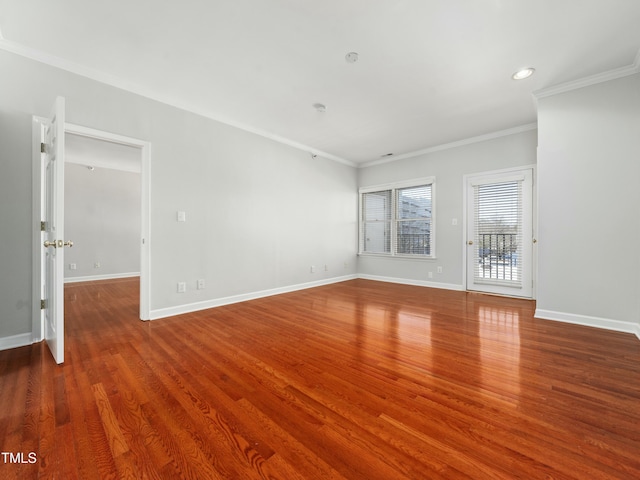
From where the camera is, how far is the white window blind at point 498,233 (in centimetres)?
437

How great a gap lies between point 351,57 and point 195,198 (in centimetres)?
256

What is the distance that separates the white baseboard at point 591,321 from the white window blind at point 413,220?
228 cm

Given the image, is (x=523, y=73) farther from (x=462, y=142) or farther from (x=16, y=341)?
(x=16, y=341)

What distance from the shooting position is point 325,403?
64.6 inches

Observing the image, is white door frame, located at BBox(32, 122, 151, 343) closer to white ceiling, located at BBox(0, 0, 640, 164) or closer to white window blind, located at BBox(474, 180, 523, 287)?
white ceiling, located at BBox(0, 0, 640, 164)

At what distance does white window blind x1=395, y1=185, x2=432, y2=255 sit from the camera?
5.43 metres

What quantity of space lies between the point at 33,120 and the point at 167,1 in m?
1.80

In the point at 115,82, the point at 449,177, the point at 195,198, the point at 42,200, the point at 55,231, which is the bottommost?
the point at 55,231

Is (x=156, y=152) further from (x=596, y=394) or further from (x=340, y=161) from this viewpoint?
(x=596, y=394)

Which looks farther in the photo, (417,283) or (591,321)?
(417,283)

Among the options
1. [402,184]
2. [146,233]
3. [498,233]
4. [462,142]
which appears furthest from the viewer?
[402,184]

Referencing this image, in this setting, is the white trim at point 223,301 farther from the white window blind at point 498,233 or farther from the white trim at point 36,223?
the white window blind at point 498,233

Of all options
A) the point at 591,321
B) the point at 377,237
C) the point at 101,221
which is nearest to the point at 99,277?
the point at 101,221

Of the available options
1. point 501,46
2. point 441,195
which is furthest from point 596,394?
point 441,195
